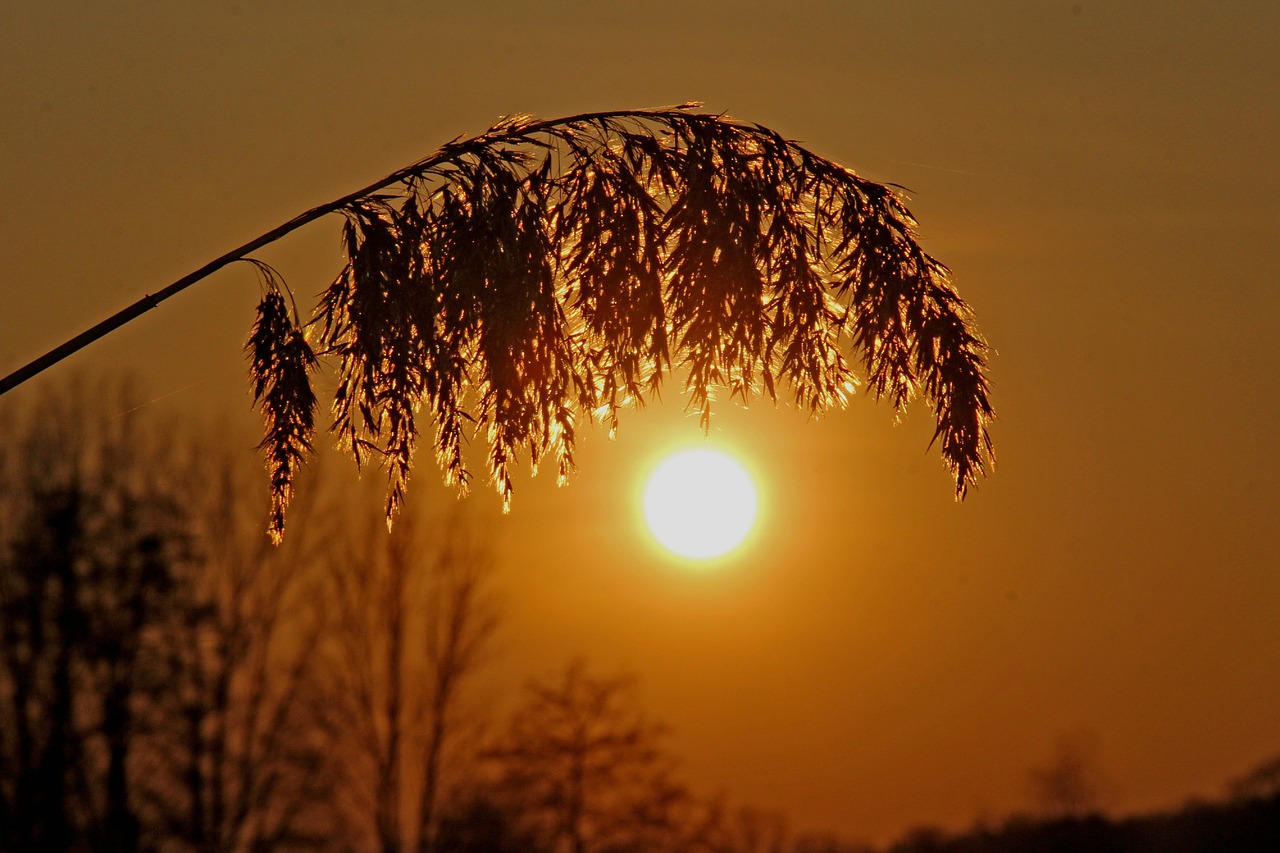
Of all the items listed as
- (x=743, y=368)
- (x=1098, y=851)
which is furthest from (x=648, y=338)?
(x=1098, y=851)

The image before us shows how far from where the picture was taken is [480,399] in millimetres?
7250

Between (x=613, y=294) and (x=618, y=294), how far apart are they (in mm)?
23

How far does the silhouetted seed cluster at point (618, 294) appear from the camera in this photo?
22.6 ft

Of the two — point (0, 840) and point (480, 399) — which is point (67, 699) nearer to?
point (0, 840)

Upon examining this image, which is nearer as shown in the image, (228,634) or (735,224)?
(735,224)

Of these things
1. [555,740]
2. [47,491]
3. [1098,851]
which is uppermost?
[47,491]

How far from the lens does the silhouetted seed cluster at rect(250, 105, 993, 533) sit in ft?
22.6

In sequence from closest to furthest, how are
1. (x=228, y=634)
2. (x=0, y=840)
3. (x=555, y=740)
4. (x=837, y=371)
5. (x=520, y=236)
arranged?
(x=520, y=236), (x=837, y=371), (x=0, y=840), (x=228, y=634), (x=555, y=740)

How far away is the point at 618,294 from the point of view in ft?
22.9

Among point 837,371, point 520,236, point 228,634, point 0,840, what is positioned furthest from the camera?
point 228,634

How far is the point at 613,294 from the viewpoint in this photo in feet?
22.9

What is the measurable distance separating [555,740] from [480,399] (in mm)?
24144

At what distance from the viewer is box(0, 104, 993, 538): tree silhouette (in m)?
6.90

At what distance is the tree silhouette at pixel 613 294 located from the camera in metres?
6.90
